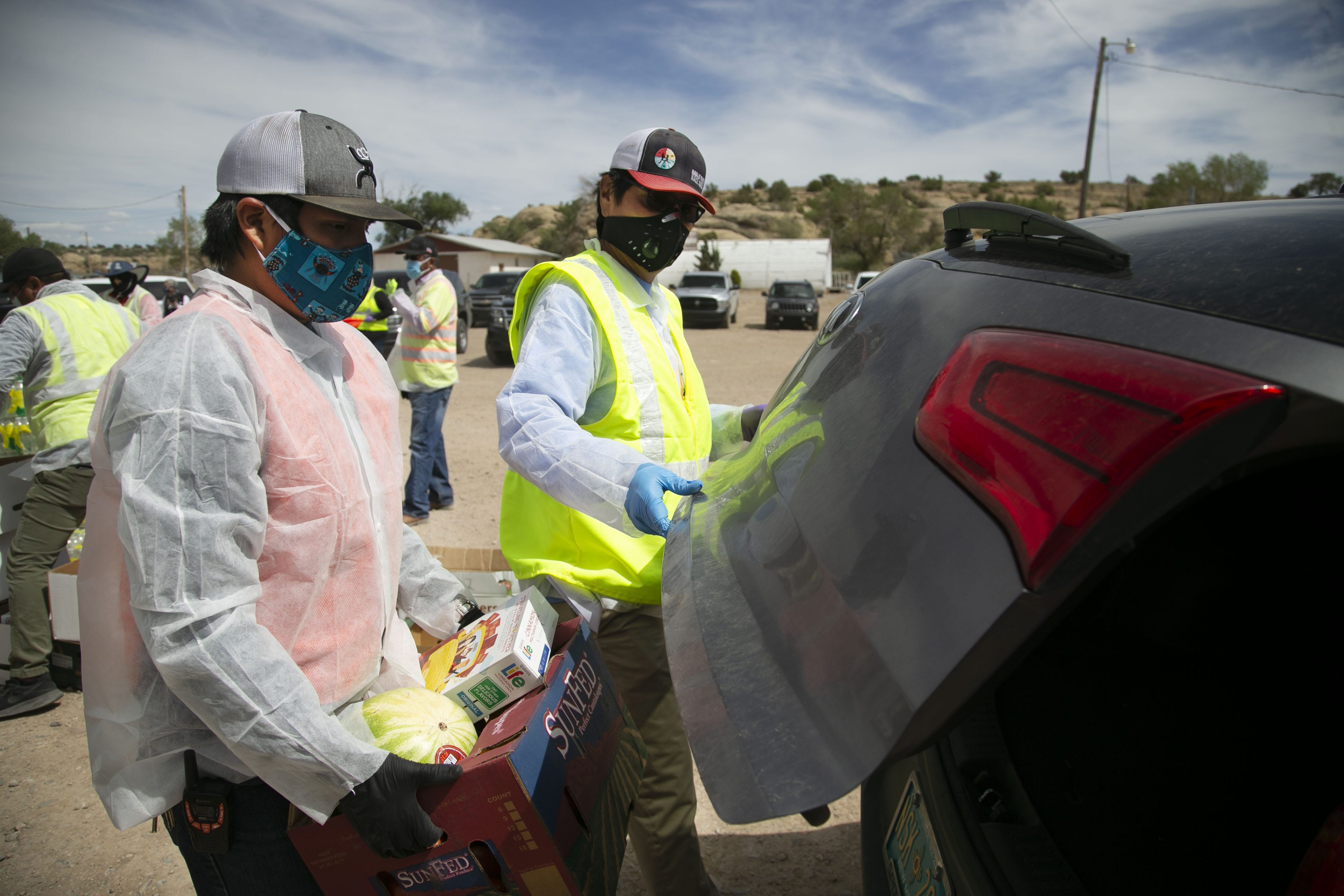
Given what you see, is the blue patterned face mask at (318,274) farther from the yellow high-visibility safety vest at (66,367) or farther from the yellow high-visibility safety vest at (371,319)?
the yellow high-visibility safety vest at (371,319)

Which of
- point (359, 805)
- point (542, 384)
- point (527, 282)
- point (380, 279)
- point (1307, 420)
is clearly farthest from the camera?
point (380, 279)

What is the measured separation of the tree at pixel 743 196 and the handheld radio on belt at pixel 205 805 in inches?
2726

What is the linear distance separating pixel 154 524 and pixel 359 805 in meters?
0.62

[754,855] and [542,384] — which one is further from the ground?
[542,384]

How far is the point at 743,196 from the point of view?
231ft

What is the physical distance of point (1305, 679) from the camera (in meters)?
1.24

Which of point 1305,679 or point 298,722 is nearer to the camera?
point 1305,679

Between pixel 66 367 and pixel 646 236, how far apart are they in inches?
139

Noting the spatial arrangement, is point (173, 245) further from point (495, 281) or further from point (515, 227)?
point (495, 281)

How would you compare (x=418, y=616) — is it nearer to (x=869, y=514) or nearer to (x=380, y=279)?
(x=869, y=514)

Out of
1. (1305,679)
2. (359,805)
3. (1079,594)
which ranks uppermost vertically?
(1079,594)

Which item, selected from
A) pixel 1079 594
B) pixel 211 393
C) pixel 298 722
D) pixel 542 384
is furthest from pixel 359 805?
pixel 1079 594

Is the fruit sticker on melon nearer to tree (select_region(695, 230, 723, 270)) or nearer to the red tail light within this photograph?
the red tail light

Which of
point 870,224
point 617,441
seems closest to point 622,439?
point 617,441
